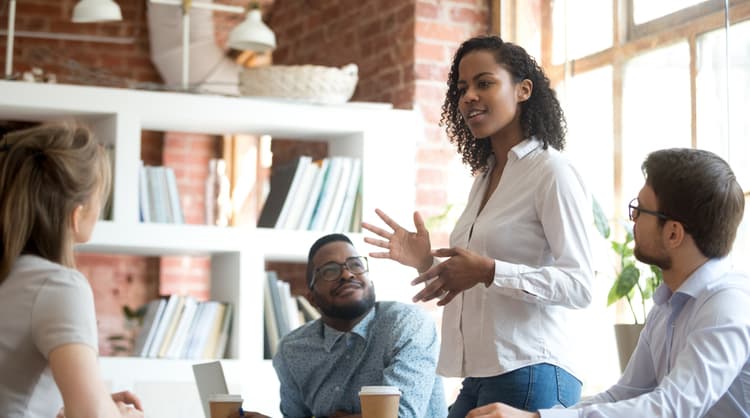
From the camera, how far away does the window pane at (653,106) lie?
136 inches

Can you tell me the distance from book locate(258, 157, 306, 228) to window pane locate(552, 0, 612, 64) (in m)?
1.11

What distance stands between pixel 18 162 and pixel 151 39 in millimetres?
4931

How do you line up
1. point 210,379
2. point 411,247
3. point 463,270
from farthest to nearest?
point 210,379, point 411,247, point 463,270

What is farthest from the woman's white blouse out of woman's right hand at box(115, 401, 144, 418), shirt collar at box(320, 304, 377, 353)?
woman's right hand at box(115, 401, 144, 418)

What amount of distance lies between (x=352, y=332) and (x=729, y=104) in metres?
1.32

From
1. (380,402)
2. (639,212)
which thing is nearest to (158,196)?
(380,402)

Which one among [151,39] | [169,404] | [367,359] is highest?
[151,39]

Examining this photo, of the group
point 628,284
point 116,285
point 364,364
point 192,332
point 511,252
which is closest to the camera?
point 511,252

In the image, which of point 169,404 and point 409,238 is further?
point 169,404

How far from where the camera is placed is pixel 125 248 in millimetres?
3975

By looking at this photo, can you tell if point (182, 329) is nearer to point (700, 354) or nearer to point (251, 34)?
point (251, 34)

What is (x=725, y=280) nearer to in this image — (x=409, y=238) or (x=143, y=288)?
(x=409, y=238)

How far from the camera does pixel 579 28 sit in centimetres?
409

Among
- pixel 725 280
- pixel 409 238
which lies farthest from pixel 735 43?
pixel 725 280
